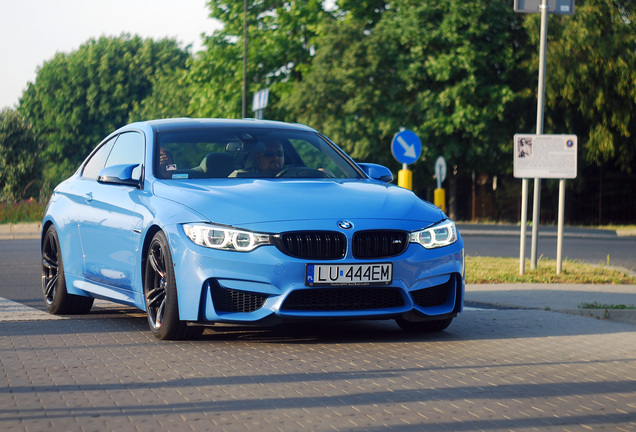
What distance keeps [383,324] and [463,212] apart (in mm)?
36903

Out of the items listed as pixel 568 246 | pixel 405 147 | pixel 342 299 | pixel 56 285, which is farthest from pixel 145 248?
pixel 568 246

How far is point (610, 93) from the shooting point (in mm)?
37688

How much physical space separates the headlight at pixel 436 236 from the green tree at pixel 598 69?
102ft

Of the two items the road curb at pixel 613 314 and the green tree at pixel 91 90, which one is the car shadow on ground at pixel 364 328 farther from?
the green tree at pixel 91 90

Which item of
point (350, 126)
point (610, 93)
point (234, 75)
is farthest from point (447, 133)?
point (234, 75)

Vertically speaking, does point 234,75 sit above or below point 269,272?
above

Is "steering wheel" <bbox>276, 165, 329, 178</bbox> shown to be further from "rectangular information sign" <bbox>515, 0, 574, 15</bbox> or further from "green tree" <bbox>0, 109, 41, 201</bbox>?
"green tree" <bbox>0, 109, 41, 201</bbox>

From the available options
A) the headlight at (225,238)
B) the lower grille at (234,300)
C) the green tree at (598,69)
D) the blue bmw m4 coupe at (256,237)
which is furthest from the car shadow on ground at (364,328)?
the green tree at (598,69)

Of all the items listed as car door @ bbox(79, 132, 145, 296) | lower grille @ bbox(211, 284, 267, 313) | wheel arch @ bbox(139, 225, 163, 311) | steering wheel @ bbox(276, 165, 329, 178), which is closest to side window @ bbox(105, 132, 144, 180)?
car door @ bbox(79, 132, 145, 296)

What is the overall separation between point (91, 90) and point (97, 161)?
234 ft

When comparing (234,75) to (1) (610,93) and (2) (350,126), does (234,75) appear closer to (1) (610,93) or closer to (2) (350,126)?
(2) (350,126)

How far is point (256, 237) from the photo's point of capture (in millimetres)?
6770

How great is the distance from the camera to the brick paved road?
480cm

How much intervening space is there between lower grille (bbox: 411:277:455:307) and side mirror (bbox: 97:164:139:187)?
2.27 m
